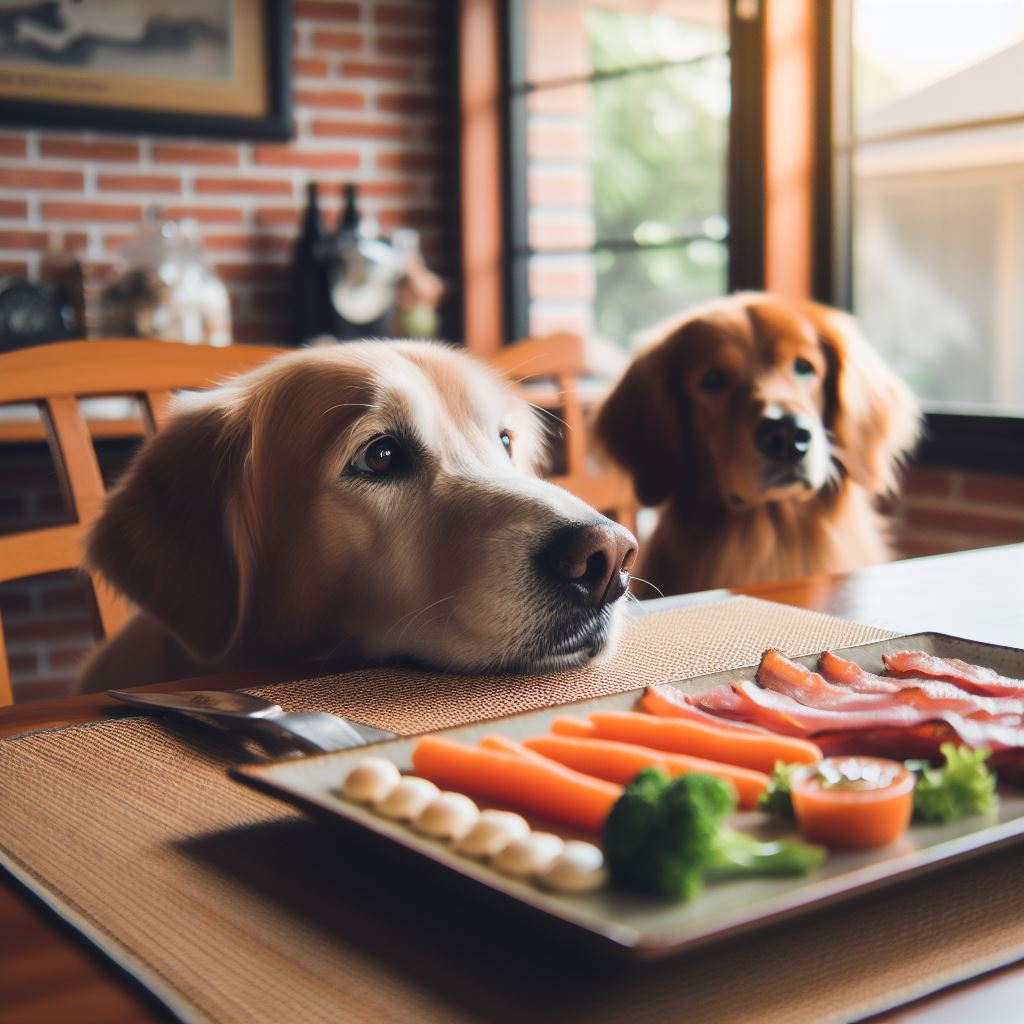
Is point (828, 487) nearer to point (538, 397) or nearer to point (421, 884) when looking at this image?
point (538, 397)

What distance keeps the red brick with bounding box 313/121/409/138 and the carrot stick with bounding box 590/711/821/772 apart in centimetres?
373

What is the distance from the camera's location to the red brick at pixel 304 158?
402 centimetres

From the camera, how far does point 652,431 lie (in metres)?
2.20

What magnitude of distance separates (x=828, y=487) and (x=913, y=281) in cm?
122

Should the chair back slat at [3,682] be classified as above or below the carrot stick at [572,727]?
below

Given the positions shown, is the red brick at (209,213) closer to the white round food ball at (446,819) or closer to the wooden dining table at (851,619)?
the wooden dining table at (851,619)

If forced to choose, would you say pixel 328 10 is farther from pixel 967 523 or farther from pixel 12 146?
pixel 967 523

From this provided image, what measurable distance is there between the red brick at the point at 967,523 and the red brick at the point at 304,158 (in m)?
2.19

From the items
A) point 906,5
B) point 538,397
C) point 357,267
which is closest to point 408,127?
point 357,267

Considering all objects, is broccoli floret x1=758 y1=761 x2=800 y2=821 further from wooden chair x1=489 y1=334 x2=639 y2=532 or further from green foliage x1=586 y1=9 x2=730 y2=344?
green foliage x1=586 y1=9 x2=730 y2=344

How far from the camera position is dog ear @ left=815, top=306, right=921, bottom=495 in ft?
7.16

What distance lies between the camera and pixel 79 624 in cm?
366

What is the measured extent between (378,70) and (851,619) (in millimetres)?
3497

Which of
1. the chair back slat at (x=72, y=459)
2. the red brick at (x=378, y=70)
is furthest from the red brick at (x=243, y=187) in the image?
the chair back slat at (x=72, y=459)
